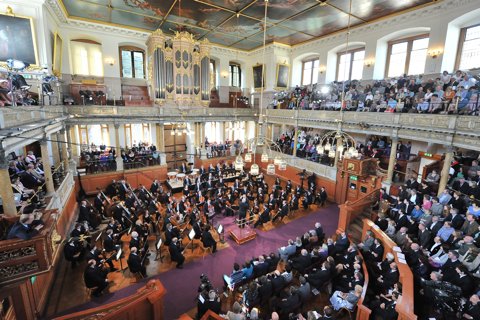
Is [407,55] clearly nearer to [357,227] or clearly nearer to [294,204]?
[357,227]

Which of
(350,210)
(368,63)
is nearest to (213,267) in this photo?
(350,210)

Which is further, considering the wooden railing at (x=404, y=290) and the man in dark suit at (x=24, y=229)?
the wooden railing at (x=404, y=290)

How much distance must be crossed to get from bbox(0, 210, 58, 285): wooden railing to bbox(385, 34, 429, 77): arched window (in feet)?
56.7

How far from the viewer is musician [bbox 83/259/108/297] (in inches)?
238

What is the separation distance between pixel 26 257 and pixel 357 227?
10419 mm

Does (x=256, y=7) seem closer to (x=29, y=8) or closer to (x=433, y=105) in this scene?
(x=433, y=105)

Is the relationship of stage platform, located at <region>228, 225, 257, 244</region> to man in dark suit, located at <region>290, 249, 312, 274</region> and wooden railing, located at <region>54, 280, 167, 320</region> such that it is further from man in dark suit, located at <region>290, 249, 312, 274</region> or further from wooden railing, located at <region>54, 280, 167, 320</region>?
wooden railing, located at <region>54, 280, 167, 320</region>

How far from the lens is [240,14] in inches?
519

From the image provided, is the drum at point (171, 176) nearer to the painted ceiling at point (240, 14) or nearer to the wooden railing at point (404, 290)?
the painted ceiling at point (240, 14)

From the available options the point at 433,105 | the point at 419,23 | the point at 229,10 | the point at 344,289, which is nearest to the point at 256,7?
the point at 229,10

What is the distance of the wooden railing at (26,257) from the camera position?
3.56 metres

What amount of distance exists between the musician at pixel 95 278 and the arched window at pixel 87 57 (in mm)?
14987

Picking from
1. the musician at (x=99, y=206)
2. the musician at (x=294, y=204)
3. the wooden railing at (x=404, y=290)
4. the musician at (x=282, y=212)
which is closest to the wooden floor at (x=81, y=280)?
the musician at (x=99, y=206)

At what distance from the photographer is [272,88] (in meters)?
19.2
